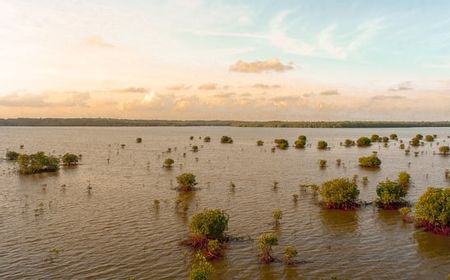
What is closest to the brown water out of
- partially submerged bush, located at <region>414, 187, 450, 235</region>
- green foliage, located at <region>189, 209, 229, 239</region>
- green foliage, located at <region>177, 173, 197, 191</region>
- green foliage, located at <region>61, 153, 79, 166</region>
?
partially submerged bush, located at <region>414, 187, 450, 235</region>

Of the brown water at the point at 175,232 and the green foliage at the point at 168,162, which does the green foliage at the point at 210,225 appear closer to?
the brown water at the point at 175,232

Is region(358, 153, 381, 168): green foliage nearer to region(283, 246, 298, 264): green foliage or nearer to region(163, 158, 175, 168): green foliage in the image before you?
region(163, 158, 175, 168): green foliage

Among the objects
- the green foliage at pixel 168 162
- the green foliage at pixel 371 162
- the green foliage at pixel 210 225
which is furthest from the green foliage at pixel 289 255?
the green foliage at pixel 371 162

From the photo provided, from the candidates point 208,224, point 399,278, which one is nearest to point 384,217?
point 399,278

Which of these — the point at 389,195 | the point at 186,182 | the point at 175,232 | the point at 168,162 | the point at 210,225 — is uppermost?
the point at 168,162

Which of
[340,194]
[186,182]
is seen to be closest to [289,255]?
[340,194]

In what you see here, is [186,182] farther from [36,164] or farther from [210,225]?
[36,164]

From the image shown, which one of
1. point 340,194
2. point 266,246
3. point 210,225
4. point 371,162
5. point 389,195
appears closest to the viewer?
point 266,246
